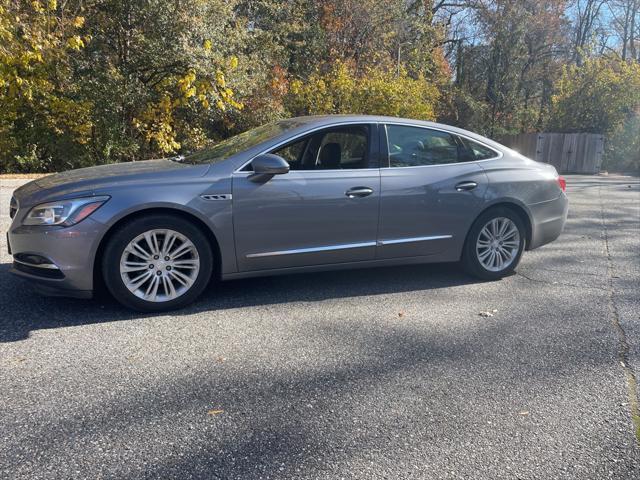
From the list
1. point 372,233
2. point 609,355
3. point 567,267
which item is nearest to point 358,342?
point 372,233

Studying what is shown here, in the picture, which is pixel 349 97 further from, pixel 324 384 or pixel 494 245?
pixel 324 384

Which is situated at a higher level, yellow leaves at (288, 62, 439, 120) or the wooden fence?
yellow leaves at (288, 62, 439, 120)

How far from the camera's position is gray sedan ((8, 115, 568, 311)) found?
3.96m

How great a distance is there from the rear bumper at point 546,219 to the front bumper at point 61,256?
13.5 ft

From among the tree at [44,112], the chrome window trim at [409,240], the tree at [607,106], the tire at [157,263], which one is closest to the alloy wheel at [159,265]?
the tire at [157,263]

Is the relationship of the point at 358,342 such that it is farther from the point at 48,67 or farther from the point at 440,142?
the point at 48,67

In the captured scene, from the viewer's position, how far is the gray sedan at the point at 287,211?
13.0 ft

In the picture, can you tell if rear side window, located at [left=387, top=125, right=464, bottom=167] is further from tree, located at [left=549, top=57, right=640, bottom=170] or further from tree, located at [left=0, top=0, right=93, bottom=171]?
tree, located at [left=549, top=57, right=640, bottom=170]

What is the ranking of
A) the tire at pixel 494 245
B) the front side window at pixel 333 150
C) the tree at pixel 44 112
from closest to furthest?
the front side window at pixel 333 150 → the tire at pixel 494 245 → the tree at pixel 44 112

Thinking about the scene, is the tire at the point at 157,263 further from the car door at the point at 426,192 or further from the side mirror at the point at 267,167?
the car door at the point at 426,192

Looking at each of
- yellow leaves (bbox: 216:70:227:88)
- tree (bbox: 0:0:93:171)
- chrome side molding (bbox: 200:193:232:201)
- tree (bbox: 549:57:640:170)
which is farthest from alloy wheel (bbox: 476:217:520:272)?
tree (bbox: 549:57:640:170)

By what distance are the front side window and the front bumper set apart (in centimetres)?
177

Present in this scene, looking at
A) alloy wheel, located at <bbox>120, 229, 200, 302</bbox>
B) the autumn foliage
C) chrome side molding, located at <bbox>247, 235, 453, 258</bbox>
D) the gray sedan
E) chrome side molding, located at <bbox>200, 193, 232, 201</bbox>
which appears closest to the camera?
the gray sedan

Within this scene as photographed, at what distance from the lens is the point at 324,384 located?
3.18 m
